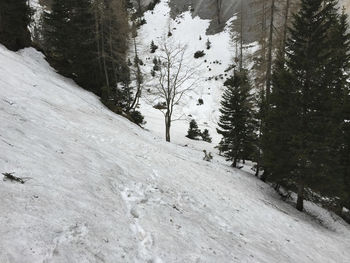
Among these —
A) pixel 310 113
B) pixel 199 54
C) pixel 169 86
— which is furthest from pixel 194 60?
pixel 310 113

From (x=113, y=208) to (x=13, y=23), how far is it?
72.9ft

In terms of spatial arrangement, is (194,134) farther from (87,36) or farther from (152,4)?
(152,4)

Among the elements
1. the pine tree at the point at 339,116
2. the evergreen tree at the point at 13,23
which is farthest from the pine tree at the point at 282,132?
the evergreen tree at the point at 13,23

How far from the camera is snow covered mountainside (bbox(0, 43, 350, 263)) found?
4129 millimetres

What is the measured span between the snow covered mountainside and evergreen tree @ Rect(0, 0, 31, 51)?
35.4 ft

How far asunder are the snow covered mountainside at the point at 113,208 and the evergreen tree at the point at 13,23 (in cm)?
1079

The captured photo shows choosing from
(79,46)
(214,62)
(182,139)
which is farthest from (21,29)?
(214,62)

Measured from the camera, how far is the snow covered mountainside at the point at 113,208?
4129 millimetres

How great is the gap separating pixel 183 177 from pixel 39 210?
6.55m

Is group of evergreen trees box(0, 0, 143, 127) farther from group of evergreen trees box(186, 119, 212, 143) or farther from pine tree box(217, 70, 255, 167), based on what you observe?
pine tree box(217, 70, 255, 167)

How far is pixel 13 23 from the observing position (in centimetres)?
2123

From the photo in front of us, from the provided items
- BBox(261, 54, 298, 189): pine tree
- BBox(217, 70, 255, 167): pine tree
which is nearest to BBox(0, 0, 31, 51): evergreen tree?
BBox(217, 70, 255, 167): pine tree

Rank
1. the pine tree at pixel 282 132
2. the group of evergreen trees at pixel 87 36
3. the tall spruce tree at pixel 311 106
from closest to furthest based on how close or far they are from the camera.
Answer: the tall spruce tree at pixel 311 106
the pine tree at pixel 282 132
the group of evergreen trees at pixel 87 36

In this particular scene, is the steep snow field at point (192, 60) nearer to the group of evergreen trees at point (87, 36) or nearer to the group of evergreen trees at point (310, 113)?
the group of evergreen trees at point (87, 36)
